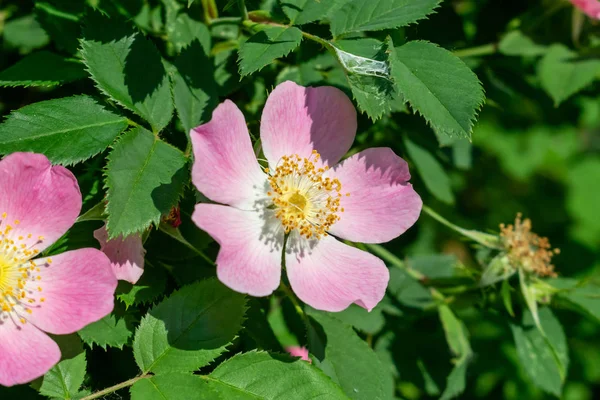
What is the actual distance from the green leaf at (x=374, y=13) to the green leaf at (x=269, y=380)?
0.69m

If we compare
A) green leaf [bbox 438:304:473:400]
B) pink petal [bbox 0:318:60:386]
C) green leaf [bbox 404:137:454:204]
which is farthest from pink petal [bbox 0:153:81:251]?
green leaf [bbox 438:304:473:400]

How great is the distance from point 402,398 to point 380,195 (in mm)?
768

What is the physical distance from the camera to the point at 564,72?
2.02 metres

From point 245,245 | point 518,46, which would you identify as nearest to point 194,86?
point 245,245

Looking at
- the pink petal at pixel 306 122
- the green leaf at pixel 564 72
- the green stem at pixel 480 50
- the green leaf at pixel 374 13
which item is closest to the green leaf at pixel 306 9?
the green leaf at pixel 374 13

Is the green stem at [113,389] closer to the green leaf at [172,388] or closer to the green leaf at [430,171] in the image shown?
the green leaf at [172,388]

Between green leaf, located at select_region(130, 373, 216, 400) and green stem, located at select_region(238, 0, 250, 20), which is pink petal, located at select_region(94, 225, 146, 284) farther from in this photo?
green stem, located at select_region(238, 0, 250, 20)

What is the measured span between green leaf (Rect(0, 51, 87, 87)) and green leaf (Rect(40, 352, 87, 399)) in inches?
22.7

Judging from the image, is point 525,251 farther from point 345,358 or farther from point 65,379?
Result: point 65,379

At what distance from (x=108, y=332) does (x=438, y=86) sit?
812 mm

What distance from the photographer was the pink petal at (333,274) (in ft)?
4.45

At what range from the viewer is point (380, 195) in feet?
4.89

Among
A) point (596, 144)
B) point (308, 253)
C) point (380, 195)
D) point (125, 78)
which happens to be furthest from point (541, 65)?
point (596, 144)

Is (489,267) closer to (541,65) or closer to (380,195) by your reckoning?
(380,195)
